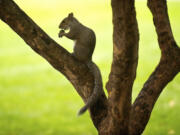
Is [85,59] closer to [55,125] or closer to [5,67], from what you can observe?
[55,125]

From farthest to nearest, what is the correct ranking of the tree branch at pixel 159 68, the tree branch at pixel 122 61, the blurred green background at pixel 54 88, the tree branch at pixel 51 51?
the blurred green background at pixel 54 88 < the tree branch at pixel 159 68 < the tree branch at pixel 51 51 < the tree branch at pixel 122 61

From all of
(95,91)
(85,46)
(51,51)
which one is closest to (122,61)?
(95,91)

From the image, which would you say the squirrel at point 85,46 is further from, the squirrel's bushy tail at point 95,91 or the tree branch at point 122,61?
the tree branch at point 122,61

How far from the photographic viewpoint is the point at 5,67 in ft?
28.9

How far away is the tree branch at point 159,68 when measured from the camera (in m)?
3.04

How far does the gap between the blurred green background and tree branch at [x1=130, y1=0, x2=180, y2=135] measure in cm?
269

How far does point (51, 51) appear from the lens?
3039 mm

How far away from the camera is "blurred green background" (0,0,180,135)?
6.09 m

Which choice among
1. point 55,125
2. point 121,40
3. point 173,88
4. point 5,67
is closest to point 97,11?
point 5,67

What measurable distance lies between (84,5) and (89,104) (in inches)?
413

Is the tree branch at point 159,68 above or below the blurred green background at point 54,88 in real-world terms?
above

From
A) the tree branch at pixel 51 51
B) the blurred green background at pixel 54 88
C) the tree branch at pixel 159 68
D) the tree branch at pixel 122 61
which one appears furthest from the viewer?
the blurred green background at pixel 54 88

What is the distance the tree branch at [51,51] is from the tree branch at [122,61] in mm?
252

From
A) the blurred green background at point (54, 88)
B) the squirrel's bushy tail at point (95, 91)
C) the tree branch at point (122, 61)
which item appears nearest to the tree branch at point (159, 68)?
the tree branch at point (122, 61)
